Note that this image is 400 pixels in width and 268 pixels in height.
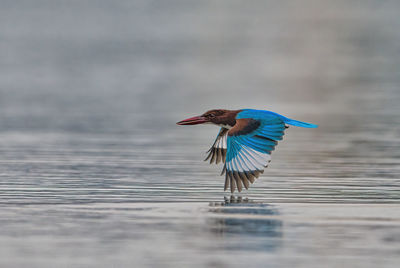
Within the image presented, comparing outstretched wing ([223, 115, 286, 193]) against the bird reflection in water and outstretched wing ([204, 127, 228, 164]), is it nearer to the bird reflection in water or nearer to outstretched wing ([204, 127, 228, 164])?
the bird reflection in water

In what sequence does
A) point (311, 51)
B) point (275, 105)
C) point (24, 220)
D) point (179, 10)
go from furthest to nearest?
point (179, 10) → point (311, 51) → point (275, 105) → point (24, 220)

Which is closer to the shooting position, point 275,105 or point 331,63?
point 275,105

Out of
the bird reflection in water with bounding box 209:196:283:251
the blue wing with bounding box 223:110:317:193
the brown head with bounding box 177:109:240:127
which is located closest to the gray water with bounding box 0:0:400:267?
the bird reflection in water with bounding box 209:196:283:251

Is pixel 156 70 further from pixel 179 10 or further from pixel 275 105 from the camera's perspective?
pixel 179 10

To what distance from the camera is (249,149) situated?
37.0 feet

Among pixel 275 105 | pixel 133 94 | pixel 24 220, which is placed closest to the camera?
pixel 24 220

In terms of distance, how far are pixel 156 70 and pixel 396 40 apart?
1987cm

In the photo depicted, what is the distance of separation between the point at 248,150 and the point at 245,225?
201 centimetres

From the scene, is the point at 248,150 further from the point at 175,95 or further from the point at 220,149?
the point at 175,95

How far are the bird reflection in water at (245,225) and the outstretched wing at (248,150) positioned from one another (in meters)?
0.44

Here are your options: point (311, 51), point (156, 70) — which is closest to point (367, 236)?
point (156, 70)

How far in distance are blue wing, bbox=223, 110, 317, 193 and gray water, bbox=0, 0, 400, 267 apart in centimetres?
19

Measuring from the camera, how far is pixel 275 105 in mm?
23172

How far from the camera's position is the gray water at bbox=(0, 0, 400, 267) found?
27.9 ft
